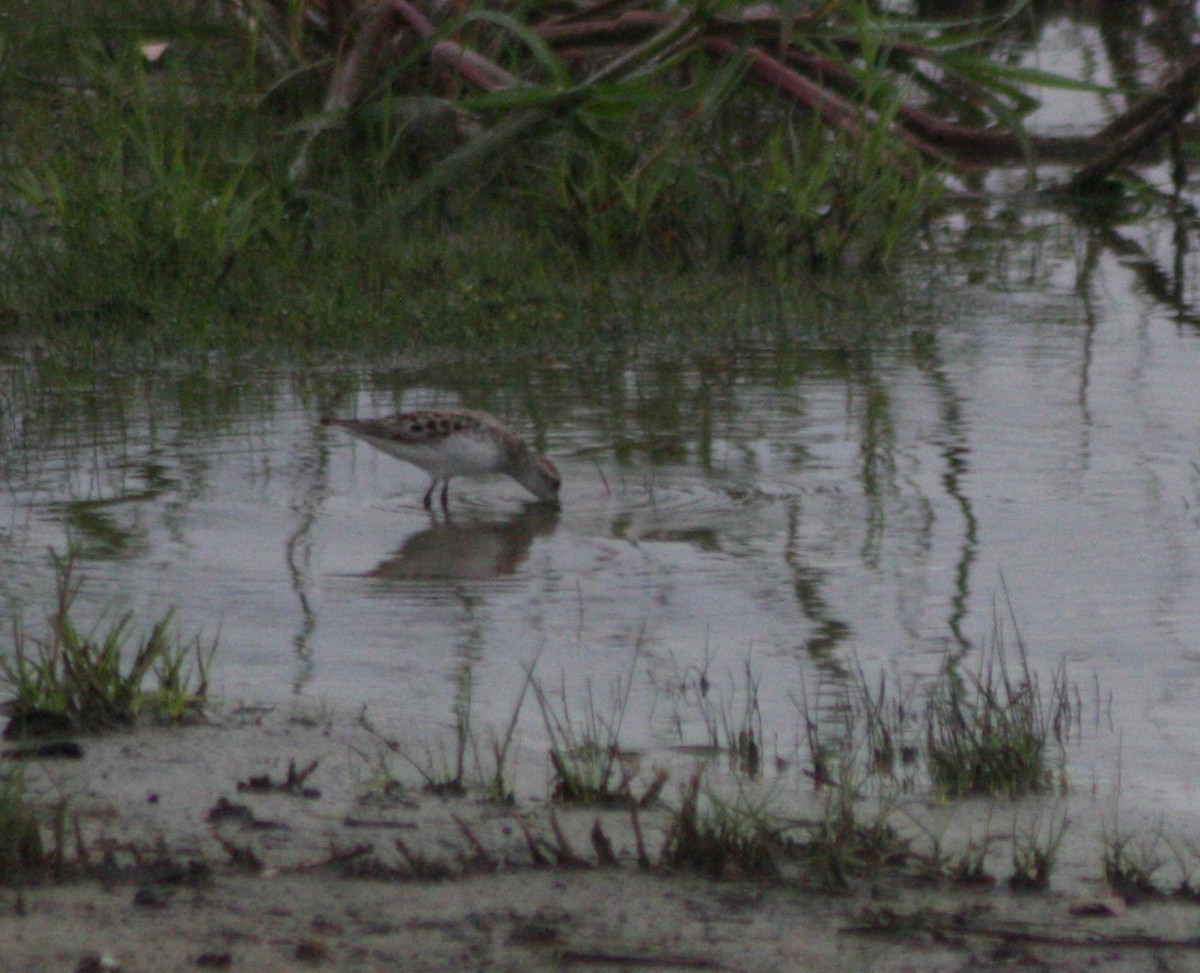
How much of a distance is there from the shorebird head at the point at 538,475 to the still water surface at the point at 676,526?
3.5 inches

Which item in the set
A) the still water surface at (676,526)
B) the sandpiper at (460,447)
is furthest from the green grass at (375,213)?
the sandpiper at (460,447)

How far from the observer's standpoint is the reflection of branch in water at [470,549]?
6.80m

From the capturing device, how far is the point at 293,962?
3.62 meters

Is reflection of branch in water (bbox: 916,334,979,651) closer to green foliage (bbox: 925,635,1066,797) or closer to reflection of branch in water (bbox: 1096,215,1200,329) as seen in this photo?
green foliage (bbox: 925,635,1066,797)

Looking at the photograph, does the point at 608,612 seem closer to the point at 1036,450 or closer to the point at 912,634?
the point at 912,634

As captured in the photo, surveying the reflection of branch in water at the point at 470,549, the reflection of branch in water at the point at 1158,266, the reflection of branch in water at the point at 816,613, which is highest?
the reflection of branch in water at the point at 1158,266

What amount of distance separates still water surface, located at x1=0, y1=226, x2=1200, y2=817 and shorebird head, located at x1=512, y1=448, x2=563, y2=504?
0.09 meters

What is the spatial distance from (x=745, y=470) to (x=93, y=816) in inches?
155

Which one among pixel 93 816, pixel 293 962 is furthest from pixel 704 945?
pixel 93 816

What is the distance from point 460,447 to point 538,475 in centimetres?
31

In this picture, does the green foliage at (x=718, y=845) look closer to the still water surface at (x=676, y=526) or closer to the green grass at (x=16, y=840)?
the still water surface at (x=676, y=526)

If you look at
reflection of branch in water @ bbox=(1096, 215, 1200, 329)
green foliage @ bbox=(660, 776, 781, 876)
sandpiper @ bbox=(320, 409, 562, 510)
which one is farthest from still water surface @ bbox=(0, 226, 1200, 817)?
green foliage @ bbox=(660, 776, 781, 876)

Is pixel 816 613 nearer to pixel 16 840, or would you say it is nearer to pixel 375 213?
pixel 16 840

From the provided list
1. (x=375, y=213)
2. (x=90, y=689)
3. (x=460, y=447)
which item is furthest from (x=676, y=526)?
(x=375, y=213)
